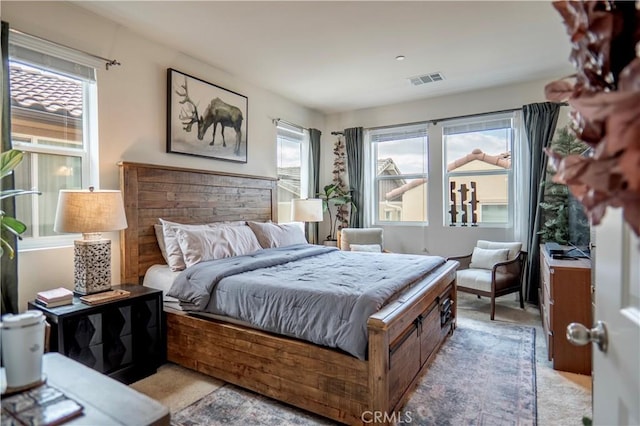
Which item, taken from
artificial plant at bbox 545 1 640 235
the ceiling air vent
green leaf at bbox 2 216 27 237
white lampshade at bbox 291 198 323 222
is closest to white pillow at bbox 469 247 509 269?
white lampshade at bbox 291 198 323 222

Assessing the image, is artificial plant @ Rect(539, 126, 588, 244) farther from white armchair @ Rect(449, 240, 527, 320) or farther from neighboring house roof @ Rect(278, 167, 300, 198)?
neighboring house roof @ Rect(278, 167, 300, 198)

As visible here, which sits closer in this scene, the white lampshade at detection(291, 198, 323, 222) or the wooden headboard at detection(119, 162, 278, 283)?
the wooden headboard at detection(119, 162, 278, 283)

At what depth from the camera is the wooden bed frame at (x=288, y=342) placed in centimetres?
181

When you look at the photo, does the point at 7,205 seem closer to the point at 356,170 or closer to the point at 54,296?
the point at 54,296

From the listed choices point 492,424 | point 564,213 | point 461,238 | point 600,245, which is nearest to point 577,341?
point 600,245

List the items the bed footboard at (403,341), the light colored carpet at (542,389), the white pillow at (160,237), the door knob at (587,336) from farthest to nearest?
the white pillow at (160,237) → the light colored carpet at (542,389) → the bed footboard at (403,341) → the door knob at (587,336)

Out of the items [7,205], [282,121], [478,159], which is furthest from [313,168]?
[7,205]

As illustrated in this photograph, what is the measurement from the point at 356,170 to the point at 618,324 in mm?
4803

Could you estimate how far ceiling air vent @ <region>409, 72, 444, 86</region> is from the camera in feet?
13.3

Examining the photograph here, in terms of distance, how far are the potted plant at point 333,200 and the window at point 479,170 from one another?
1524mm

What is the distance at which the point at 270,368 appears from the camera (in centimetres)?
211

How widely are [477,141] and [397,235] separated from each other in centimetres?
179

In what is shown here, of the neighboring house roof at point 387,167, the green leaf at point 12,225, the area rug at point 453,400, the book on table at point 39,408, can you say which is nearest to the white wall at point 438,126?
the neighboring house roof at point 387,167

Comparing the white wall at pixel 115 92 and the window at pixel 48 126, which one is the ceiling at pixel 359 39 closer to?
the white wall at pixel 115 92
